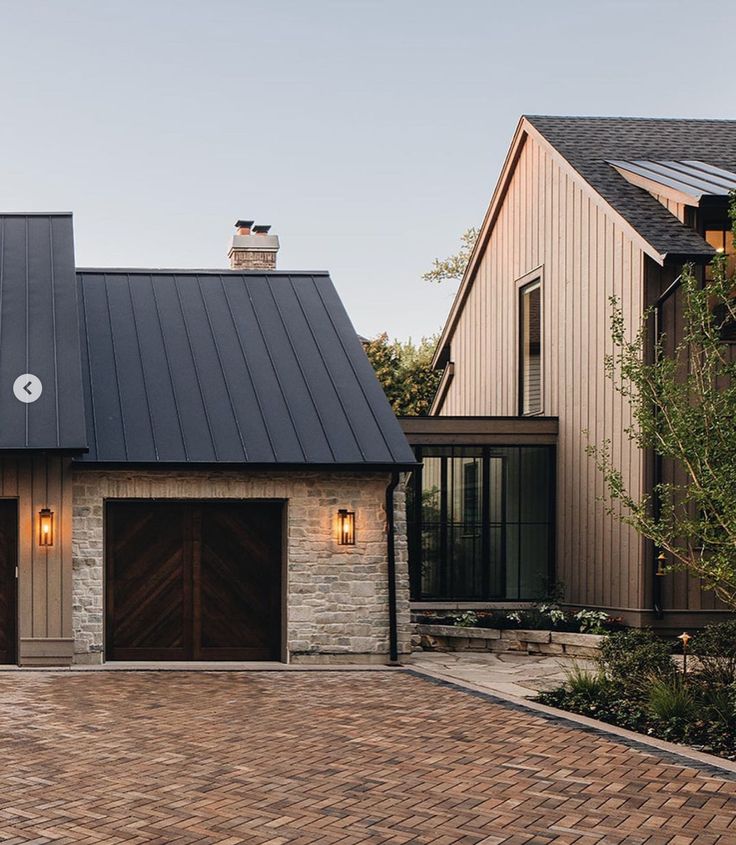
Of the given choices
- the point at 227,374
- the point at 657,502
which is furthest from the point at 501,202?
the point at 657,502

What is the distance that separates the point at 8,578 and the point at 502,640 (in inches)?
269

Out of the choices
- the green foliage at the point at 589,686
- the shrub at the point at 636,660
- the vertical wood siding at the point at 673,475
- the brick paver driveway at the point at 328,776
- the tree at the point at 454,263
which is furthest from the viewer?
the tree at the point at 454,263

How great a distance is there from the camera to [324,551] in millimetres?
15750

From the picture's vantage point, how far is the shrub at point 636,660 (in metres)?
11.8

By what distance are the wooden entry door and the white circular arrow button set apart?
1.34m

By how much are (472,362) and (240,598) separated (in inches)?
328

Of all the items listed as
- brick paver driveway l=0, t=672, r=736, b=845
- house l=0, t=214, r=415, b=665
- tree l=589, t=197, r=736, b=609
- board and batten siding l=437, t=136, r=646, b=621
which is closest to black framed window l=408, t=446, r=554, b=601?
board and batten siding l=437, t=136, r=646, b=621

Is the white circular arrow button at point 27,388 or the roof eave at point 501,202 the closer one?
the white circular arrow button at point 27,388

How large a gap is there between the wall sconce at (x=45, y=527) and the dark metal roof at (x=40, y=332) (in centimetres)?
102

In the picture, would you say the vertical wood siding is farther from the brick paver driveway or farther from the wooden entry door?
the wooden entry door

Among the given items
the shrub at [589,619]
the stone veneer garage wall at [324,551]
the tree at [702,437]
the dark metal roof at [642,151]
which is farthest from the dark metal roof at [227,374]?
the tree at [702,437]

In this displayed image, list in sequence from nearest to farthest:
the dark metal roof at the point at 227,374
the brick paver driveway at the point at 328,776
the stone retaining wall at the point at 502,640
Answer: the brick paver driveway at the point at 328,776, the dark metal roof at the point at 227,374, the stone retaining wall at the point at 502,640

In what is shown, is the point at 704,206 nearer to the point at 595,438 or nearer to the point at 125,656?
the point at 595,438

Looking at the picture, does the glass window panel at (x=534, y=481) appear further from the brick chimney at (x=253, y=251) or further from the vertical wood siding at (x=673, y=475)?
the brick chimney at (x=253, y=251)
